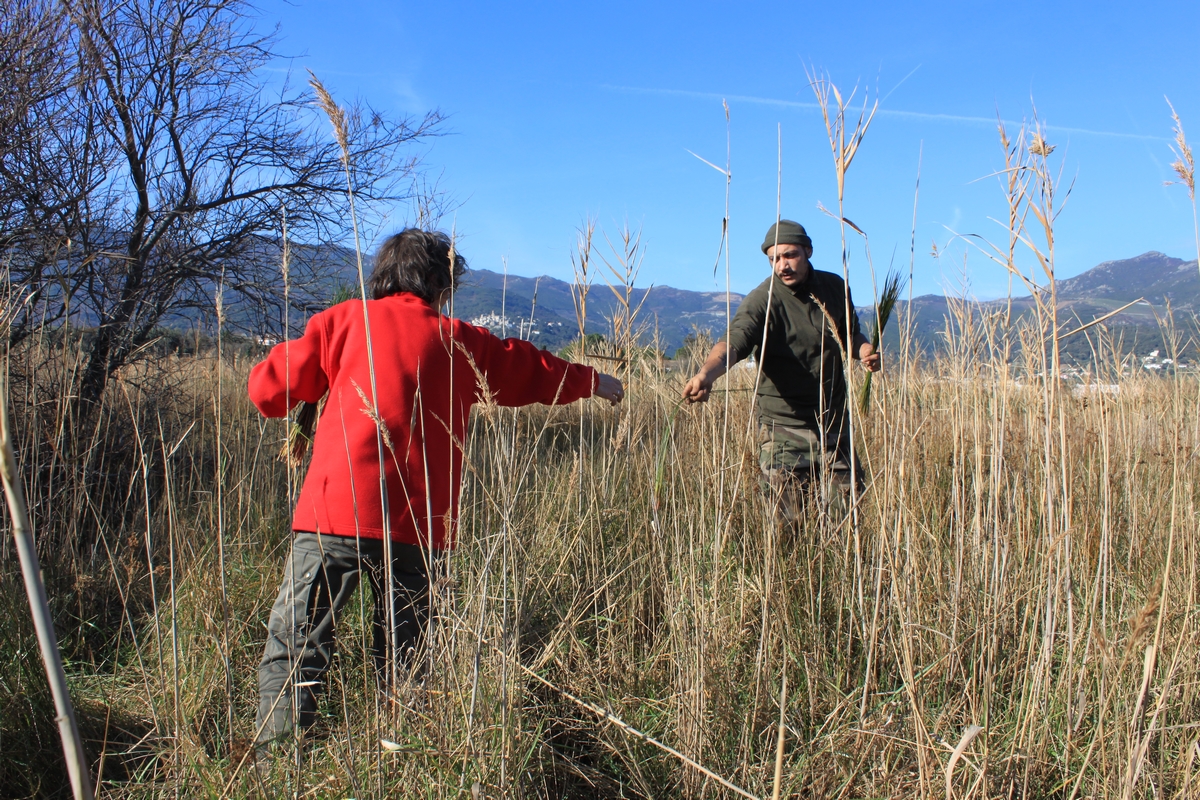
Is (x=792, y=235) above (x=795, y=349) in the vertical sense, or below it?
above

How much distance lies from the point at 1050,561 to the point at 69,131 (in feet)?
16.9

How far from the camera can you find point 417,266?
206 cm

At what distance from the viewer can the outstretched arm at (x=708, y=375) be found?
2.44m

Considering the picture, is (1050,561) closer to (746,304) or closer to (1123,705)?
(1123,705)

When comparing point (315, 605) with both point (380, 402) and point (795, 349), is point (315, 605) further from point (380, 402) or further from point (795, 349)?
point (795, 349)

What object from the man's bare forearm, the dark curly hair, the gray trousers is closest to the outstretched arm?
the man's bare forearm

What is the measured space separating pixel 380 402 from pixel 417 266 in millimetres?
421

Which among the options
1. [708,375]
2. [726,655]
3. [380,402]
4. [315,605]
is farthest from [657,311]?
[315,605]

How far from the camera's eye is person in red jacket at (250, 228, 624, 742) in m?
1.85

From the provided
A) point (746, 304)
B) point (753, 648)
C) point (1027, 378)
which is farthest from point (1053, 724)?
point (746, 304)

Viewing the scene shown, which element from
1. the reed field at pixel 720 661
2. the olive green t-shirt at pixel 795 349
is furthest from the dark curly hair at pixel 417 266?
the olive green t-shirt at pixel 795 349

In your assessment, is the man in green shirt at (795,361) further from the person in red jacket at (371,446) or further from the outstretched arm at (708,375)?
the person in red jacket at (371,446)

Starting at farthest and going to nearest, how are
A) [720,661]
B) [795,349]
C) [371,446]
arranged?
1. [795,349]
2. [371,446]
3. [720,661]

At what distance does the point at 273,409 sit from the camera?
2.00 metres
